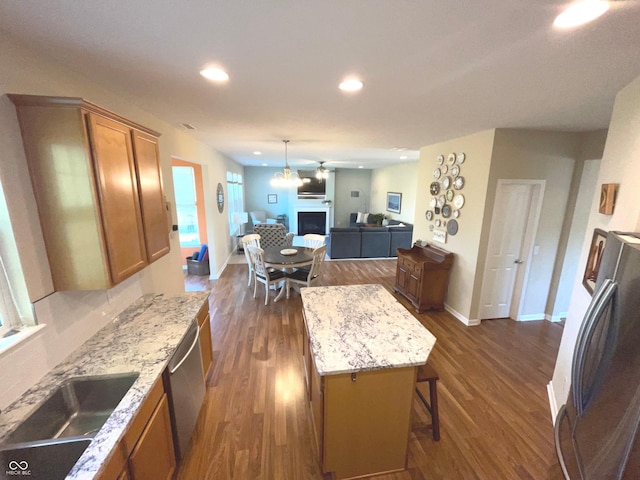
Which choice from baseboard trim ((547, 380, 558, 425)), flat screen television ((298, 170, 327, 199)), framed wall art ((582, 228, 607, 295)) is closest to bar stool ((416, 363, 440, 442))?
baseboard trim ((547, 380, 558, 425))

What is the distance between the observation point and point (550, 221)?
11.1 ft

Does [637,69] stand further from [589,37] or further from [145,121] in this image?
[145,121]

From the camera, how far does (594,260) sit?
1804 mm

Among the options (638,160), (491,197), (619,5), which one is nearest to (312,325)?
(619,5)

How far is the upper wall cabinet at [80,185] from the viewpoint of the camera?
125cm

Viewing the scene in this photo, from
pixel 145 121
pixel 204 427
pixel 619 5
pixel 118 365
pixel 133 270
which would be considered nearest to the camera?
pixel 619 5

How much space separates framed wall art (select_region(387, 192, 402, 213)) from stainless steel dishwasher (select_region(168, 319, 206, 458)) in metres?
7.02

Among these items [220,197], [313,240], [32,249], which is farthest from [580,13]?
[220,197]

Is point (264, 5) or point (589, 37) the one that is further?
point (589, 37)

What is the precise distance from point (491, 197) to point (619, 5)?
2449 mm

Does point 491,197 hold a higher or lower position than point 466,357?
higher

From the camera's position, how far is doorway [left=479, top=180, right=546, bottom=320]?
3250mm

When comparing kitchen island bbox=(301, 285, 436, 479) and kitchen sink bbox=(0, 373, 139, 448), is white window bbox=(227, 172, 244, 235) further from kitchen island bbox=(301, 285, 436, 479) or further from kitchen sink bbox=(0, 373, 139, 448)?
kitchen island bbox=(301, 285, 436, 479)

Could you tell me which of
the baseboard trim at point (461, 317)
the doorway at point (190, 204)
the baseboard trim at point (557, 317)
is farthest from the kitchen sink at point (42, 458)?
the baseboard trim at point (557, 317)
